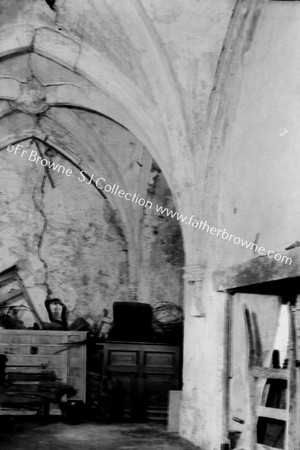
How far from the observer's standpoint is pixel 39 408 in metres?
10.2

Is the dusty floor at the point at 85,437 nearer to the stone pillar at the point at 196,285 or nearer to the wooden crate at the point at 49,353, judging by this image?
the wooden crate at the point at 49,353

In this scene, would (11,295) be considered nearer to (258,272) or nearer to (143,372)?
(143,372)

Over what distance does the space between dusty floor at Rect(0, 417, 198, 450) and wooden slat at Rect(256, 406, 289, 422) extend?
261 centimetres

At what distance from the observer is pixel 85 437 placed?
8352mm

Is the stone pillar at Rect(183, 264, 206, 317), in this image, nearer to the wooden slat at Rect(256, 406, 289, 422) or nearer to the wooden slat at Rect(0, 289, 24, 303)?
the wooden slat at Rect(256, 406, 289, 422)

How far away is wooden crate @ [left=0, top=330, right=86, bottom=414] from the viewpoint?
10.9 m

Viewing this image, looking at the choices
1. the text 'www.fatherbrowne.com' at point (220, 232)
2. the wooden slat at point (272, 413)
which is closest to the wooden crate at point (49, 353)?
the text 'www.fatherbrowne.com' at point (220, 232)

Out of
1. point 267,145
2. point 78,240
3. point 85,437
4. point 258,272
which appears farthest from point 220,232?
point 78,240

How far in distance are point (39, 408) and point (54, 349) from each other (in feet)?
3.63

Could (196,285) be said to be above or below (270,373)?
above

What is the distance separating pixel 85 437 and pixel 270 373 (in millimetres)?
3862

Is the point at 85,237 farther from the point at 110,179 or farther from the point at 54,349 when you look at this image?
the point at 54,349

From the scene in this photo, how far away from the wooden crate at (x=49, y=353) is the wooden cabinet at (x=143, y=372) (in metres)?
0.55

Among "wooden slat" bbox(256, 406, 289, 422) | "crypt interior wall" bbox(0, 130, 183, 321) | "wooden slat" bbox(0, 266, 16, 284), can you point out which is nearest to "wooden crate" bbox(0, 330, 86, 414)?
"crypt interior wall" bbox(0, 130, 183, 321)
